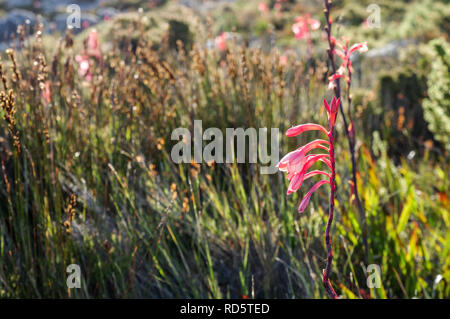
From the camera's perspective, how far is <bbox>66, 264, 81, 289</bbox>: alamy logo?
1.58m

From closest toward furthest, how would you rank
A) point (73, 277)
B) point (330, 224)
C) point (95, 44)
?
1. point (330, 224)
2. point (73, 277)
3. point (95, 44)

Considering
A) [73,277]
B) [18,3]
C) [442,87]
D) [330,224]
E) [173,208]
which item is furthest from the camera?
[18,3]

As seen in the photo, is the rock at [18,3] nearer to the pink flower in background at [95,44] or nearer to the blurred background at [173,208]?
the pink flower in background at [95,44]

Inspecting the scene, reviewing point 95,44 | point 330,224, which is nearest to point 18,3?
point 95,44

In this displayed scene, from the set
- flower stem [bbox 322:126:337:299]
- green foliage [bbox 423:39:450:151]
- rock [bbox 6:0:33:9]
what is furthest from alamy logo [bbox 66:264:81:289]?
rock [bbox 6:0:33:9]

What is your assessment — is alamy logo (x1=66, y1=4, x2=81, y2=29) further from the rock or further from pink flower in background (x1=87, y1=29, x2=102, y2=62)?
the rock

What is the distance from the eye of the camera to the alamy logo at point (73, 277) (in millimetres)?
1585

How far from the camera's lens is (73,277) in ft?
5.33

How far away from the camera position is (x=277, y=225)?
200 centimetres

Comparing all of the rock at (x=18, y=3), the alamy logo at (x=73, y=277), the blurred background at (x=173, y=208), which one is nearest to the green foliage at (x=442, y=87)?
the blurred background at (x=173, y=208)

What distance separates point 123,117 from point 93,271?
3.07 feet

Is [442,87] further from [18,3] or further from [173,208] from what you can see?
[18,3]

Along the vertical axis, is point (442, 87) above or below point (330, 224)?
above

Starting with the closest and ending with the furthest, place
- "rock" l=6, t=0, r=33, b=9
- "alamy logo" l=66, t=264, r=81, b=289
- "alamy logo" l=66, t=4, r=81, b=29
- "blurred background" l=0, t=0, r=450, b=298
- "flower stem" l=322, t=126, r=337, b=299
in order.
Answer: "flower stem" l=322, t=126, r=337, b=299 < "alamy logo" l=66, t=264, r=81, b=289 < "blurred background" l=0, t=0, r=450, b=298 < "alamy logo" l=66, t=4, r=81, b=29 < "rock" l=6, t=0, r=33, b=9
